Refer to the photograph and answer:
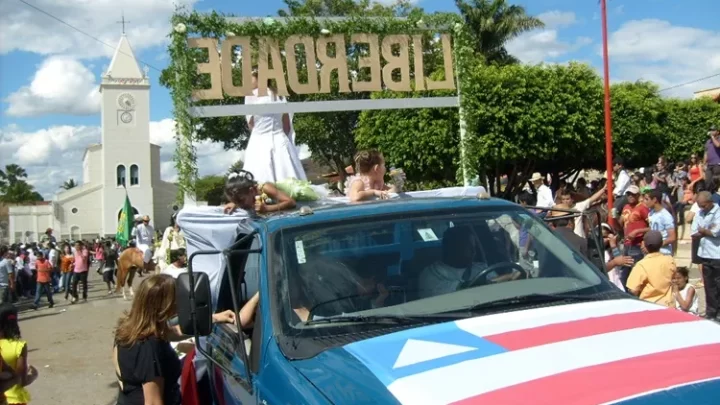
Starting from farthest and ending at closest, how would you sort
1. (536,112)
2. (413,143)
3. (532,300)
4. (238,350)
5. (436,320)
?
(536,112) → (413,143) → (238,350) → (532,300) → (436,320)

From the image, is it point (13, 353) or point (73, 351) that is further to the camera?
point (73, 351)

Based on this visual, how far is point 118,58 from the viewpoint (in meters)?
83.4

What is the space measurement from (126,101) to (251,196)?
83173mm

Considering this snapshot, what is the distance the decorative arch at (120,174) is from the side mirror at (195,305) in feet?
289

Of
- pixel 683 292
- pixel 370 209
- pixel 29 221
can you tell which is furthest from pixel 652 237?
pixel 29 221

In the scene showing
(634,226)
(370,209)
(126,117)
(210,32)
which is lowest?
(634,226)

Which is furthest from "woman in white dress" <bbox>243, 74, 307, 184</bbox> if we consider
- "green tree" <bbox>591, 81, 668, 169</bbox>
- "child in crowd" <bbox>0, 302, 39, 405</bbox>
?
"green tree" <bbox>591, 81, 668, 169</bbox>

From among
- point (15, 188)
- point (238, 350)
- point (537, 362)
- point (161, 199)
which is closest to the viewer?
point (537, 362)

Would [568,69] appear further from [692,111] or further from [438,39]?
[438,39]

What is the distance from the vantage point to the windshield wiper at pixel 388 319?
297cm

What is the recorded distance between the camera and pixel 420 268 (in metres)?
3.52

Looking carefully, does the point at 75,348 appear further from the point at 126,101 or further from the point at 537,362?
the point at 126,101

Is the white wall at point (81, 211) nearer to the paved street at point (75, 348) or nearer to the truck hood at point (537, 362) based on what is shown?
the paved street at point (75, 348)

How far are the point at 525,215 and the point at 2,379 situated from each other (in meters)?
3.85
